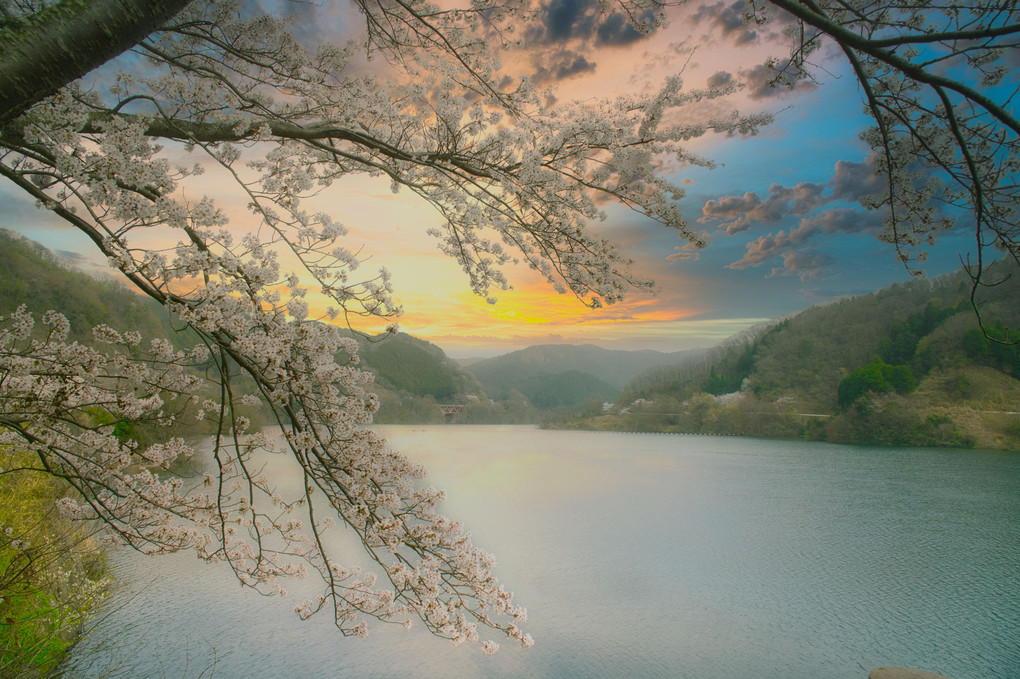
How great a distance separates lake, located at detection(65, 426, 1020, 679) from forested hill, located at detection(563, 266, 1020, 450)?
12.9 meters

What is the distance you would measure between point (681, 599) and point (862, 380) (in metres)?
31.4

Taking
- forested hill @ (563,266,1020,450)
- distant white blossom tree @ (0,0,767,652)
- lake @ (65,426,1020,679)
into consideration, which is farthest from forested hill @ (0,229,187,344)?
forested hill @ (563,266,1020,450)

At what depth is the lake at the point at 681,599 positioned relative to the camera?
561 centimetres

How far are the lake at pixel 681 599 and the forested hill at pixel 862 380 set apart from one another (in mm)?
12862

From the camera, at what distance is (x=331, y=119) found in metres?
2.19

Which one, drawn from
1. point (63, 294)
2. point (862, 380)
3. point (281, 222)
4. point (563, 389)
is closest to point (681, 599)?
point (281, 222)

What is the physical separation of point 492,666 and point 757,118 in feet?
20.1

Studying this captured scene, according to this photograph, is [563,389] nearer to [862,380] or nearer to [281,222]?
[862,380]

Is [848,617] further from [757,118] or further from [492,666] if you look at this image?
[757,118]

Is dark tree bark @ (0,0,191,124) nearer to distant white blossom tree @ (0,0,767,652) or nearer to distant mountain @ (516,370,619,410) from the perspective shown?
distant white blossom tree @ (0,0,767,652)

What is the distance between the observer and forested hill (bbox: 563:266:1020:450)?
27641 mm

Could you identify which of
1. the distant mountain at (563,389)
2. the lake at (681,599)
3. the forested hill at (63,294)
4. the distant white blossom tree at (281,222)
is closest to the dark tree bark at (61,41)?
the distant white blossom tree at (281,222)

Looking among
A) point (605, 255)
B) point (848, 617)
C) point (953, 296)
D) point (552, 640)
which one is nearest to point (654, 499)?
point (848, 617)

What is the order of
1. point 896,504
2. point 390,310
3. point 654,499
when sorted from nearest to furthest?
point 390,310, point 896,504, point 654,499
